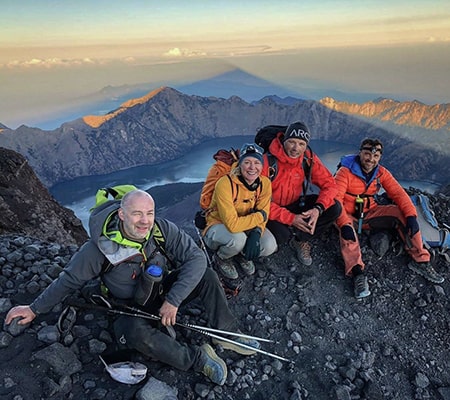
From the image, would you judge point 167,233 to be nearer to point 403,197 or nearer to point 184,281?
point 184,281

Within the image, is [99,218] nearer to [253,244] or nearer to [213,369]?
[213,369]

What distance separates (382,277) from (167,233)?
18.4 feet

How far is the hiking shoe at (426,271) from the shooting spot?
8.46 metres

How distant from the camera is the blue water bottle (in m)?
5.27

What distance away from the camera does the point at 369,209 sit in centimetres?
926

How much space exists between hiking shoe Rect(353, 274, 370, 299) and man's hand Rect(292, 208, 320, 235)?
4.86 feet

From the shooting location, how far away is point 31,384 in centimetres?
496

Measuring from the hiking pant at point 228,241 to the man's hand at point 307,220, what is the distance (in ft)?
2.33

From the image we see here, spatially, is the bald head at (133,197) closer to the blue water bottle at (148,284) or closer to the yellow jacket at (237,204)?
the blue water bottle at (148,284)

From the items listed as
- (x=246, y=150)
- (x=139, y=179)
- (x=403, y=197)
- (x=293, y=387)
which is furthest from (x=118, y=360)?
(x=139, y=179)

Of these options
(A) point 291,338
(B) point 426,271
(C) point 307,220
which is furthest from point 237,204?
(B) point 426,271

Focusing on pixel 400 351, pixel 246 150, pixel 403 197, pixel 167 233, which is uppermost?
pixel 246 150

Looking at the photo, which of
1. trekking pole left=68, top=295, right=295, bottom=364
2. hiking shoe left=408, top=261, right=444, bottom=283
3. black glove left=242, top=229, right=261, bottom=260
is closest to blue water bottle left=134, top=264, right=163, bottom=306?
trekking pole left=68, top=295, right=295, bottom=364

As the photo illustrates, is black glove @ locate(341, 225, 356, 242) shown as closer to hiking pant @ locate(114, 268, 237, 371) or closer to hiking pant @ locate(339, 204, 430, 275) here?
hiking pant @ locate(339, 204, 430, 275)
